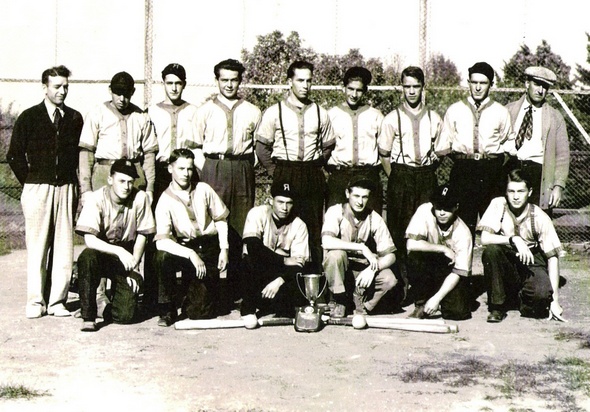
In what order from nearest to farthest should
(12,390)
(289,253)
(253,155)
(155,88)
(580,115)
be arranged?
(12,390) < (289,253) < (253,155) < (155,88) < (580,115)

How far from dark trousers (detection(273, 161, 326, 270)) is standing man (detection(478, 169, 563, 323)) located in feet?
4.71

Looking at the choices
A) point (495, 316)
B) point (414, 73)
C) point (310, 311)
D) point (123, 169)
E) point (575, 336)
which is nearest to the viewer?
point (575, 336)

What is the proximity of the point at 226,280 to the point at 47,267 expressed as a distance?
60.1 inches

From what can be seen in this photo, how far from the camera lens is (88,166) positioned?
7.22 metres

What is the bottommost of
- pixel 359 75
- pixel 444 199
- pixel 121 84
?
pixel 444 199

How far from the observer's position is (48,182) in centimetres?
700

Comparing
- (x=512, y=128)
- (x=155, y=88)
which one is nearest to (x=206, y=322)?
(x=512, y=128)

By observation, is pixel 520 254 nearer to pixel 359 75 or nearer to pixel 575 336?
pixel 575 336

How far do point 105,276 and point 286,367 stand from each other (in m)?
2.10

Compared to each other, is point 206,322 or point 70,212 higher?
point 70,212

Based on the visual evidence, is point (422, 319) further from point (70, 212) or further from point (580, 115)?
point (580, 115)

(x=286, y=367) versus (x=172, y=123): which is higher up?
(x=172, y=123)

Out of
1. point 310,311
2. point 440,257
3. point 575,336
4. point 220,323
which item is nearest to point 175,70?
point 220,323

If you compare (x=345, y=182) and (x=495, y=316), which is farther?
(x=345, y=182)
